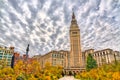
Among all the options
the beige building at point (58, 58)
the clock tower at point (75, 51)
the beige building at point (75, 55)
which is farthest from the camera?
the beige building at point (58, 58)

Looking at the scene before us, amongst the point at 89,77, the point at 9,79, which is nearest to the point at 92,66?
the point at 89,77

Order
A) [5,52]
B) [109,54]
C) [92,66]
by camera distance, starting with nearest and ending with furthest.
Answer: [92,66] → [5,52] → [109,54]

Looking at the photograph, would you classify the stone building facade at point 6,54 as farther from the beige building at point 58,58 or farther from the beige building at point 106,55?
the beige building at point 106,55

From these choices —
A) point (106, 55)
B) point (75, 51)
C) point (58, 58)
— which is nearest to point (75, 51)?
point (75, 51)

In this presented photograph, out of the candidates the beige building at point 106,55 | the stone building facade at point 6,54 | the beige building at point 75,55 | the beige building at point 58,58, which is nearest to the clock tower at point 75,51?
the beige building at point 75,55

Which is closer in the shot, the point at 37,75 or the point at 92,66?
the point at 37,75

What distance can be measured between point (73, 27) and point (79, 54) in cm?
1456

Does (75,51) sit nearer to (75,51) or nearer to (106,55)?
(75,51)

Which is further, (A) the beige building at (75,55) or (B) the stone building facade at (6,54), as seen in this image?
(A) the beige building at (75,55)

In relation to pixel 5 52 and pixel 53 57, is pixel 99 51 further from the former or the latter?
pixel 5 52

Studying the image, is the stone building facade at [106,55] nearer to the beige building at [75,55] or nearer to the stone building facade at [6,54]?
the beige building at [75,55]

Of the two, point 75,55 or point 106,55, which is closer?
point 106,55

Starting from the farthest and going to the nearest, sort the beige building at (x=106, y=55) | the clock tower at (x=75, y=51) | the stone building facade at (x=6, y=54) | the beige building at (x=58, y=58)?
the beige building at (x=58, y=58) → the clock tower at (x=75, y=51) → the beige building at (x=106, y=55) → the stone building facade at (x=6, y=54)

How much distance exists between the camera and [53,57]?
6103cm
